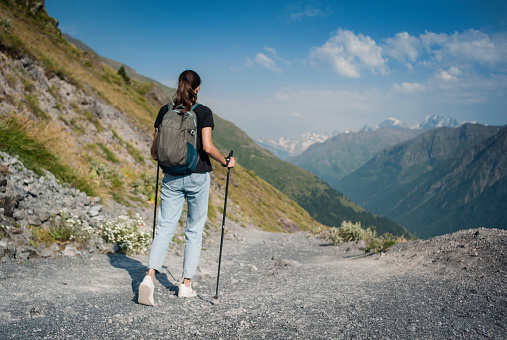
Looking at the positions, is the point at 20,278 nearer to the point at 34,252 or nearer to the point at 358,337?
the point at 34,252

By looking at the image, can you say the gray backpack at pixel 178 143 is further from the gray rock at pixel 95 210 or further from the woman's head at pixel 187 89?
the gray rock at pixel 95 210

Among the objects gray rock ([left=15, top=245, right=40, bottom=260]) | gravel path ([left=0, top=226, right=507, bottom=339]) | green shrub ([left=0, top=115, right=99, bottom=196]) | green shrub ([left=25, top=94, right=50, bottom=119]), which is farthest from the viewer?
green shrub ([left=25, top=94, right=50, bottom=119])

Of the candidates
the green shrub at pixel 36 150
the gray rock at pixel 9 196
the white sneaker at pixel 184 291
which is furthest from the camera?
the green shrub at pixel 36 150

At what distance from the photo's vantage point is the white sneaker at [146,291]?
14.0 feet

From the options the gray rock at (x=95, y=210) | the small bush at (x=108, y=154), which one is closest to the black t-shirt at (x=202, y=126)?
the gray rock at (x=95, y=210)

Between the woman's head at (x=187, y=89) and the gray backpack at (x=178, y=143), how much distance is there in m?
0.22

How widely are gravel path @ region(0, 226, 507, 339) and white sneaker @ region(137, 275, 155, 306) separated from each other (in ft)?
0.50

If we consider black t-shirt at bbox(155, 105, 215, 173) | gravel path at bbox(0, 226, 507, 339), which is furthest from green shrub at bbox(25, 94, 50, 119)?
black t-shirt at bbox(155, 105, 215, 173)

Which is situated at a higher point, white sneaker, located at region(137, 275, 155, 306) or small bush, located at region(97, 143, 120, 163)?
small bush, located at region(97, 143, 120, 163)

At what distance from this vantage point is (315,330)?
11.8 ft

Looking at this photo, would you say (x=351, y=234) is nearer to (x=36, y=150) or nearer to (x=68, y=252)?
(x=68, y=252)

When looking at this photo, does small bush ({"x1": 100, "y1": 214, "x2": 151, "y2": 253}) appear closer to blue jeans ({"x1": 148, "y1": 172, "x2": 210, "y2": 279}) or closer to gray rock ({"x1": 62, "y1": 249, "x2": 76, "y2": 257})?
gray rock ({"x1": 62, "y1": 249, "x2": 76, "y2": 257})

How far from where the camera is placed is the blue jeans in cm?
451

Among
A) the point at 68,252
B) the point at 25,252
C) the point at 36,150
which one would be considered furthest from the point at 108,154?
the point at 25,252
